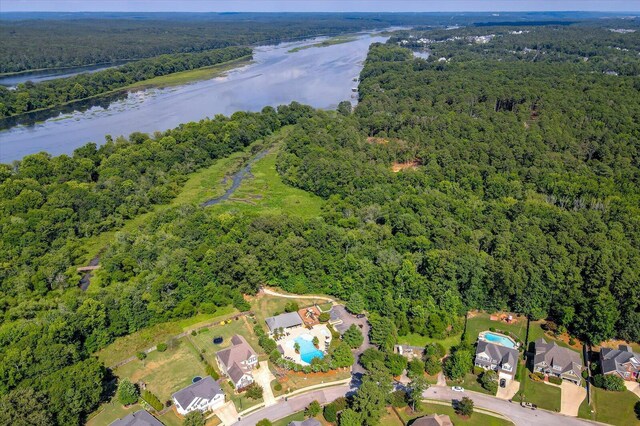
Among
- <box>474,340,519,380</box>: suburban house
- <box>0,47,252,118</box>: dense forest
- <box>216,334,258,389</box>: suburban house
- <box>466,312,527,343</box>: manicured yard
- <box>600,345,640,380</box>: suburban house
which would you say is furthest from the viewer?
<box>0,47,252,118</box>: dense forest

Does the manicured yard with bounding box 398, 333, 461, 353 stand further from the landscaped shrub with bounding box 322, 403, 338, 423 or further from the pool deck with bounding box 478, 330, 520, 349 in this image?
the landscaped shrub with bounding box 322, 403, 338, 423

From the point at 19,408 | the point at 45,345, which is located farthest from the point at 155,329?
the point at 19,408

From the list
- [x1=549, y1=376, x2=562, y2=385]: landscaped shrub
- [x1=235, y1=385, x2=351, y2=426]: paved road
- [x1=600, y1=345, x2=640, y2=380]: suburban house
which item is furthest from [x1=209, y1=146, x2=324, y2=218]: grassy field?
[x1=600, y1=345, x2=640, y2=380]: suburban house

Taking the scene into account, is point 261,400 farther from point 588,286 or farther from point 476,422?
point 588,286

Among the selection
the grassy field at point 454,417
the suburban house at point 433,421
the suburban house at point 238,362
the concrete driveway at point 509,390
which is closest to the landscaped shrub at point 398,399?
the grassy field at point 454,417

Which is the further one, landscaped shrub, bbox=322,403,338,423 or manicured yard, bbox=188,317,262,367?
manicured yard, bbox=188,317,262,367

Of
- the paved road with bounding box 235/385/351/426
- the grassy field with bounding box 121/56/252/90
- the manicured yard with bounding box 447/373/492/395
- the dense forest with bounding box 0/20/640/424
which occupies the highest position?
the grassy field with bounding box 121/56/252/90

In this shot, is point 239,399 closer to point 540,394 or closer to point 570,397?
point 540,394

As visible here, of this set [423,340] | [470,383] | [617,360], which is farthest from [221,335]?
[617,360]
